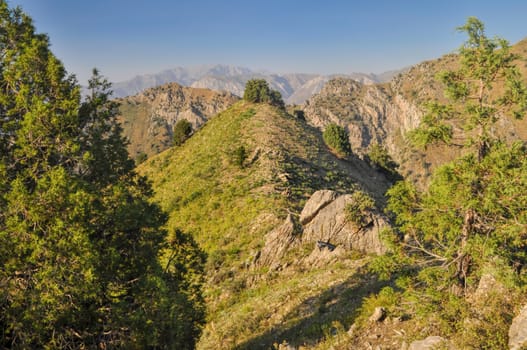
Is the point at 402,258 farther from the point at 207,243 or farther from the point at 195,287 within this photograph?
the point at 207,243

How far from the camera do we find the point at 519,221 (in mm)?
9859

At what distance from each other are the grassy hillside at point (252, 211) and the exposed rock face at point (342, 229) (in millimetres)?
1339

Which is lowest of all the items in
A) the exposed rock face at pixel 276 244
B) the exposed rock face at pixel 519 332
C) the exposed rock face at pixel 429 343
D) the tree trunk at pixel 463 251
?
the exposed rock face at pixel 276 244

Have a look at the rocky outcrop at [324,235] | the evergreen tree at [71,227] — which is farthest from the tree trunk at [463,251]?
the rocky outcrop at [324,235]

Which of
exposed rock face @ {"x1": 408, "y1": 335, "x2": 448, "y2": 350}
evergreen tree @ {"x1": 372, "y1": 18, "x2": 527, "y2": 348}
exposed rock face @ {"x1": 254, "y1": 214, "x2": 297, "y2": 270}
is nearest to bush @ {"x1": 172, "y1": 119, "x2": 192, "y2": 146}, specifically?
exposed rock face @ {"x1": 254, "y1": 214, "x2": 297, "y2": 270}

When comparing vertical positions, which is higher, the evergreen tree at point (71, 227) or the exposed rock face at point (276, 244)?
the evergreen tree at point (71, 227)

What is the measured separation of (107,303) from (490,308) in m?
12.9

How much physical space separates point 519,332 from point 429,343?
96.5 inches

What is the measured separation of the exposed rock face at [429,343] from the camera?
9.61 metres

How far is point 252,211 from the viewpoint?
105 ft

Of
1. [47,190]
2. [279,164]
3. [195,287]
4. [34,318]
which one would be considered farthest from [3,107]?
[279,164]

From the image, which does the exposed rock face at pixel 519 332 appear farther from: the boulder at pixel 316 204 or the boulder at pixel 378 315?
the boulder at pixel 316 204

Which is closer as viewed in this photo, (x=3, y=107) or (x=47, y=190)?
(x=47, y=190)

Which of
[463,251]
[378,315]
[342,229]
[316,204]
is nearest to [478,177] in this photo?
[463,251]
